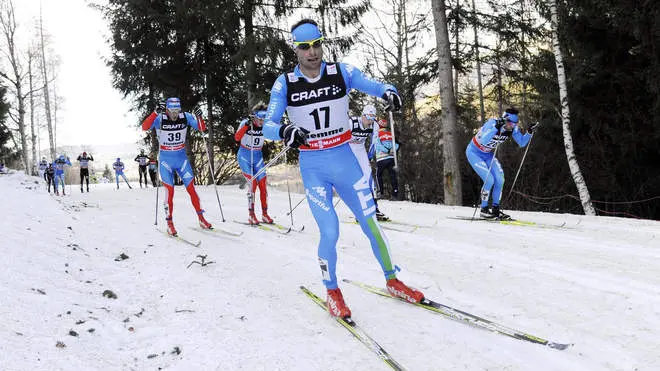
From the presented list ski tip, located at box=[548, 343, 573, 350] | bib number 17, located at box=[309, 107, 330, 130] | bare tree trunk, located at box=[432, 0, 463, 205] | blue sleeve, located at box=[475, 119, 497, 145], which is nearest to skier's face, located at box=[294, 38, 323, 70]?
bib number 17, located at box=[309, 107, 330, 130]

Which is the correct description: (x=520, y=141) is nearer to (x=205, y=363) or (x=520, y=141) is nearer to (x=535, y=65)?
(x=535, y=65)

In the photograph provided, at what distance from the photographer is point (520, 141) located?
357 inches

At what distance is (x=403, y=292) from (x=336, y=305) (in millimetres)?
688

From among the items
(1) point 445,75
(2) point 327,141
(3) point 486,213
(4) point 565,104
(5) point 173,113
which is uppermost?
A: (1) point 445,75

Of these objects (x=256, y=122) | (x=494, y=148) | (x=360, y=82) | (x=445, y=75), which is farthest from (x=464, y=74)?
(x=360, y=82)

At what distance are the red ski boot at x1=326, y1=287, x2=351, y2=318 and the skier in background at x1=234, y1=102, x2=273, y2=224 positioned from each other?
16.9 feet

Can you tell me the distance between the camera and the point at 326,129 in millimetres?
4109

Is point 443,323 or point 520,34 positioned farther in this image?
point 520,34

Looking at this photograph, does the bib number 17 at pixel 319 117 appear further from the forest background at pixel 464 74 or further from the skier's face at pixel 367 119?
the forest background at pixel 464 74

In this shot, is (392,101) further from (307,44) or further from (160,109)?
(160,109)

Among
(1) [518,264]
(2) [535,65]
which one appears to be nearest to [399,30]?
(2) [535,65]

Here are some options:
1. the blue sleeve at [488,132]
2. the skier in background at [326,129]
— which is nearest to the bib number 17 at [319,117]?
the skier in background at [326,129]

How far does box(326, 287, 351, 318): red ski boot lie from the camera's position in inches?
153

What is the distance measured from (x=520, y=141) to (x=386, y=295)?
5924 mm
